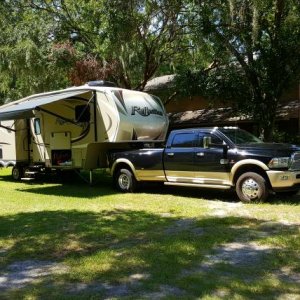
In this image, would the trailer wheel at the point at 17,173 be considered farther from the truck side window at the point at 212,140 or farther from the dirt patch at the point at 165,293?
the dirt patch at the point at 165,293

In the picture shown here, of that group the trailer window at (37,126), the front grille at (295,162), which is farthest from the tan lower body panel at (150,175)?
the trailer window at (37,126)

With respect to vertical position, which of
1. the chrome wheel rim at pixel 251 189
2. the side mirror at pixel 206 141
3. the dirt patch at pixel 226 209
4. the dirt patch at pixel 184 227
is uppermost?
the side mirror at pixel 206 141

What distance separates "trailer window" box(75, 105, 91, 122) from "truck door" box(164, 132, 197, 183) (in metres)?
3.52

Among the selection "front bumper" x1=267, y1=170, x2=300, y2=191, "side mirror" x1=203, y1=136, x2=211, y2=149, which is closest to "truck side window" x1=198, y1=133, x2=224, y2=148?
"side mirror" x1=203, y1=136, x2=211, y2=149

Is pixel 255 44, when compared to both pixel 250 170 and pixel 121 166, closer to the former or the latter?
pixel 121 166

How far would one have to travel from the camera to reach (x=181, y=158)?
13031 millimetres

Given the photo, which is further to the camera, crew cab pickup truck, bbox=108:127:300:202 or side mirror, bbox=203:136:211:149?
side mirror, bbox=203:136:211:149

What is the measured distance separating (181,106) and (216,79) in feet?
28.3

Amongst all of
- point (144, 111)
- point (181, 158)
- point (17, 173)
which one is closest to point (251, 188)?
point (181, 158)

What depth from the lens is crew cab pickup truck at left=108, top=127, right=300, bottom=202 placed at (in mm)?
11242

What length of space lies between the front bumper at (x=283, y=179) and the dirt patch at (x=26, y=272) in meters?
6.11

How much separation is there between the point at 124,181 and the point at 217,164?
3.55m

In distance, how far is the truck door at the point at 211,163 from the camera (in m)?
12.1

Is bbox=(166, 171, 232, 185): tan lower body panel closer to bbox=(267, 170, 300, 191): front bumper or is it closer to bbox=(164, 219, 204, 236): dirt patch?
bbox=(267, 170, 300, 191): front bumper
